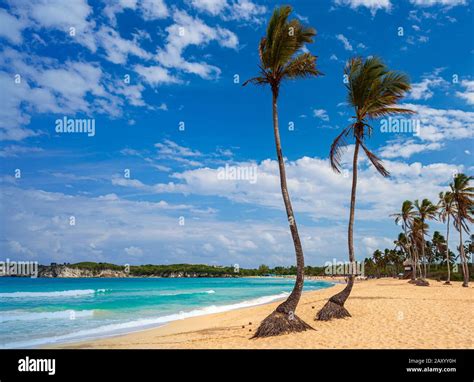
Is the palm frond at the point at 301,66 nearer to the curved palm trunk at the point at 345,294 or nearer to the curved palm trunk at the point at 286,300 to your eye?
the curved palm trunk at the point at 286,300

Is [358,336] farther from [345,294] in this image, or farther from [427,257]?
[427,257]

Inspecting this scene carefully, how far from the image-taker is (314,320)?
14344mm

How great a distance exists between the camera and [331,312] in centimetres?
1448

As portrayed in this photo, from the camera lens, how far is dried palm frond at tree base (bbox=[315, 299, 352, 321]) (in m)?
14.3

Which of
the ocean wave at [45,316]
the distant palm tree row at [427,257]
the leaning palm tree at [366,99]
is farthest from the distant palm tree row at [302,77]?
the distant palm tree row at [427,257]

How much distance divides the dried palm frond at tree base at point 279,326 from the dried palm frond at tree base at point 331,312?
7.91ft

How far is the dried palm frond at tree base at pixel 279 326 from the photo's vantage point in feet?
37.7

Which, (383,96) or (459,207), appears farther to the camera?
(459,207)

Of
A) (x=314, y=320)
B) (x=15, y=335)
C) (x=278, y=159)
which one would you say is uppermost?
(x=278, y=159)
